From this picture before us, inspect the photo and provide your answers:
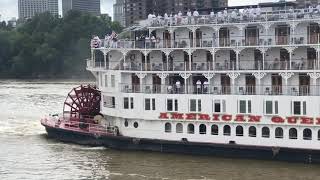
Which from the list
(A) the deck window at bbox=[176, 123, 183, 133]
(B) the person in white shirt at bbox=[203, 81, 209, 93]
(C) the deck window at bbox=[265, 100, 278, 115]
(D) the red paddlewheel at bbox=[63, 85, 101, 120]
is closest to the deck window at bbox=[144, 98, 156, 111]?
(A) the deck window at bbox=[176, 123, 183, 133]

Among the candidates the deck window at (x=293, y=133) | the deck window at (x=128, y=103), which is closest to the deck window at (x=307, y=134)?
the deck window at (x=293, y=133)

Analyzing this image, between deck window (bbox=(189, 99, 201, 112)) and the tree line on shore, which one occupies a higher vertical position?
the tree line on shore

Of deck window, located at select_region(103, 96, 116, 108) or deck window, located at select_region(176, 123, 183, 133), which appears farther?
deck window, located at select_region(103, 96, 116, 108)

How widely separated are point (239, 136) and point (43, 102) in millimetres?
32504

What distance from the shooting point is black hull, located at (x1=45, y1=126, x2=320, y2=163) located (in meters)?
31.9

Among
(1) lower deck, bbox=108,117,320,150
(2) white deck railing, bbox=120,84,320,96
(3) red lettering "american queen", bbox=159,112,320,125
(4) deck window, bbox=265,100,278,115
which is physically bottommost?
(1) lower deck, bbox=108,117,320,150

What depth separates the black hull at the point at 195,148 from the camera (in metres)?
31.9

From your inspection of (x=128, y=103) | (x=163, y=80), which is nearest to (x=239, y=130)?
(x=163, y=80)

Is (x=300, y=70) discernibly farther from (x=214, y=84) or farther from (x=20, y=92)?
(x=20, y=92)

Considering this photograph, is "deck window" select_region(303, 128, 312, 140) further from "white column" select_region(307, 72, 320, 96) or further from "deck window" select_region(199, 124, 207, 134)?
"deck window" select_region(199, 124, 207, 134)

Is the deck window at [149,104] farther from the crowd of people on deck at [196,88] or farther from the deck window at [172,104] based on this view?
the crowd of people on deck at [196,88]

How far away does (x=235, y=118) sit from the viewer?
33250 mm

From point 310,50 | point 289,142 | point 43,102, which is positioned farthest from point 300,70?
point 43,102

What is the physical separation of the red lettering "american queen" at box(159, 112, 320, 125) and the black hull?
1.36 metres
